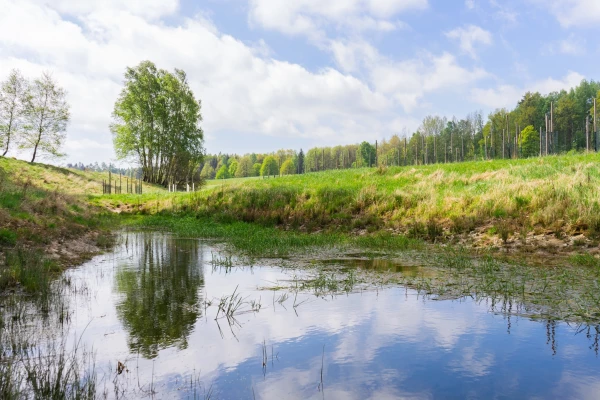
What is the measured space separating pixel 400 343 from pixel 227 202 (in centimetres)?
2186

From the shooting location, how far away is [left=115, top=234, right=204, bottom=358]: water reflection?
520 centimetres

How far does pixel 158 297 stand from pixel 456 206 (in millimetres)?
11990

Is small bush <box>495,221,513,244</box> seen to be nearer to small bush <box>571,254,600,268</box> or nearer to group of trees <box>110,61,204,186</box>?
small bush <box>571,254,600,268</box>

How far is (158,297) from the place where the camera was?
7129mm

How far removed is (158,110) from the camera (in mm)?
51344

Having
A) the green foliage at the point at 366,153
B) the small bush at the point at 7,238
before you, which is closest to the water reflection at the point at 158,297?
the small bush at the point at 7,238

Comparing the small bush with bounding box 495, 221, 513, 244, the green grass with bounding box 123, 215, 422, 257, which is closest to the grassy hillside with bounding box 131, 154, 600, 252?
the small bush with bounding box 495, 221, 513, 244

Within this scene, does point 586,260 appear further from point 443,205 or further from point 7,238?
point 7,238

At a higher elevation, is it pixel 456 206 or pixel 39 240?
pixel 456 206

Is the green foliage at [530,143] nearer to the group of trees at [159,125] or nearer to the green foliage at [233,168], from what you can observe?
the group of trees at [159,125]

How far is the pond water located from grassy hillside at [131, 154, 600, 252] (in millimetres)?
7295

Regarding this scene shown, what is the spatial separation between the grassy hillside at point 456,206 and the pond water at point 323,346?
23.9 feet

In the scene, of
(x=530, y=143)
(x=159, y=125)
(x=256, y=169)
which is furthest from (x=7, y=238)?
(x=256, y=169)

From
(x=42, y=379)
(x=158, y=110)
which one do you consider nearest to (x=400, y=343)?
(x=42, y=379)
